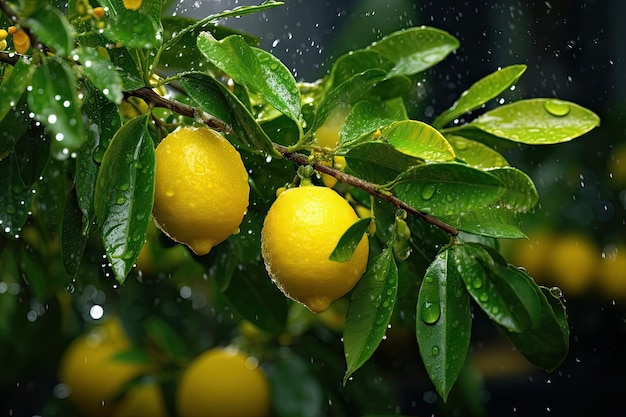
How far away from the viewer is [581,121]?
0.56 meters

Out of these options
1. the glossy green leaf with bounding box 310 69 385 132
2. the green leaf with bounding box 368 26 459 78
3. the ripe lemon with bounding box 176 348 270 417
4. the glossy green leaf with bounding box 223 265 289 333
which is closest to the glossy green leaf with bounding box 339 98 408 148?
the glossy green leaf with bounding box 310 69 385 132

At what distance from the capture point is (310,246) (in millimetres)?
438

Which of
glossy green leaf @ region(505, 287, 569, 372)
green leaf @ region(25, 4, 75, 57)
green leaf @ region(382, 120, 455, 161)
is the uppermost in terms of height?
green leaf @ region(25, 4, 75, 57)

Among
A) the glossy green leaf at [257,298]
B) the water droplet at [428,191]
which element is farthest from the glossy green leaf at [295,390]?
the water droplet at [428,191]

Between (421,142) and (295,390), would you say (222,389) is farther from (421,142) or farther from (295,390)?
(421,142)

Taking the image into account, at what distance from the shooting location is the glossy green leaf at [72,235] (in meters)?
0.48

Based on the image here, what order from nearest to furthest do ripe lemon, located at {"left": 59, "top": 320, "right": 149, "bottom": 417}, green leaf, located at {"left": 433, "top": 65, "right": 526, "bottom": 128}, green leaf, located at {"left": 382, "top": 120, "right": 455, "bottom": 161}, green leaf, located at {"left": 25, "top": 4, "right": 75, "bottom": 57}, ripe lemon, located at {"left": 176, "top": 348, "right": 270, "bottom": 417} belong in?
green leaf, located at {"left": 25, "top": 4, "right": 75, "bottom": 57}, green leaf, located at {"left": 382, "top": 120, "right": 455, "bottom": 161}, green leaf, located at {"left": 433, "top": 65, "right": 526, "bottom": 128}, ripe lemon, located at {"left": 176, "top": 348, "right": 270, "bottom": 417}, ripe lemon, located at {"left": 59, "top": 320, "right": 149, "bottom": 417}

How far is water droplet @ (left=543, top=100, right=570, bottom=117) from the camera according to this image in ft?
1.87

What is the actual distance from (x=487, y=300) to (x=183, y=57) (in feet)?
0.79

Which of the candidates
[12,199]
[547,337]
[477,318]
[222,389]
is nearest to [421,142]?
[547,337]

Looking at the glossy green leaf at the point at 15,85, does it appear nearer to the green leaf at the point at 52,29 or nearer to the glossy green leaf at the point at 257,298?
the green leaf at the point at 52,29

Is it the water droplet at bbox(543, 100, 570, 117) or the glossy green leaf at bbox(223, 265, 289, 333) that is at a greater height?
the water droplet at bbox(543, 100, 570, 117)

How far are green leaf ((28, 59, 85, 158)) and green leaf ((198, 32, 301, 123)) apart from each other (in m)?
0.08

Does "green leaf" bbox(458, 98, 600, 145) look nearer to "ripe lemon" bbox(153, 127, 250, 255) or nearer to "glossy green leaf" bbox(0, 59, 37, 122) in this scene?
"ripe lemon" bbox(153, 127, 250, 255)
